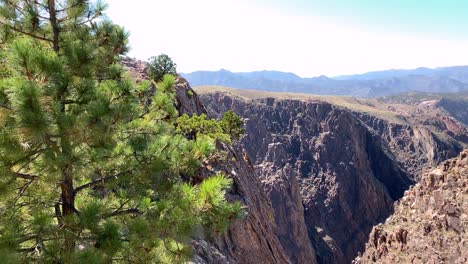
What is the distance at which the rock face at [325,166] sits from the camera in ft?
373

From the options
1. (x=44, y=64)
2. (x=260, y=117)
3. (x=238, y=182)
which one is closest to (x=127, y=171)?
(x=44, y=64)

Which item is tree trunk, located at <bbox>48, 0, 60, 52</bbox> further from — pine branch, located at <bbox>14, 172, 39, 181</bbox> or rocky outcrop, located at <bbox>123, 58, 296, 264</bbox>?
rocky outcrop, located at <bbox>123, 58, 296, 264</bbox>

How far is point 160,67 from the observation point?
1698 inches

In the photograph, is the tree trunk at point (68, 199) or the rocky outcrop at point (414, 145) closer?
the tree trunk at point (68, 199)

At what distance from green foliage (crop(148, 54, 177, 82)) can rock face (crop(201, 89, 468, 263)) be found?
69.2 meters

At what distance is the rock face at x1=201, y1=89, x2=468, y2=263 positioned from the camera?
4478 inches

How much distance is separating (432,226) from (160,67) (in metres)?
45.3

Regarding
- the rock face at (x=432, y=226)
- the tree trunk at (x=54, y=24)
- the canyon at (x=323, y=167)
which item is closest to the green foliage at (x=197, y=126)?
the tree trunk at (x=54, y=24)

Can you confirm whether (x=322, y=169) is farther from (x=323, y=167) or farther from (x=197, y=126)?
(x=197, y=126)

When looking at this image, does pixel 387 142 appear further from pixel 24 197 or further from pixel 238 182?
pixel 24 197

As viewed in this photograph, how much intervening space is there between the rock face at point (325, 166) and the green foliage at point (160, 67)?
6917 centimetres

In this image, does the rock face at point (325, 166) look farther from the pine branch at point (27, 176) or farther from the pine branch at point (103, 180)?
the pine branch at point (27, 176)

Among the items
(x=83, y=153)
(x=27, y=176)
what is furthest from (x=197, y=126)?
(x=83, y=153)

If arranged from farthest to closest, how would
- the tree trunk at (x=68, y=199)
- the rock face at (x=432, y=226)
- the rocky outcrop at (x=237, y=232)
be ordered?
1. the rock face at (x=432, y=226)
2. the rocky outcrop at (x=237, y=232)
3. the tree trunk at (x=68, y=199)
